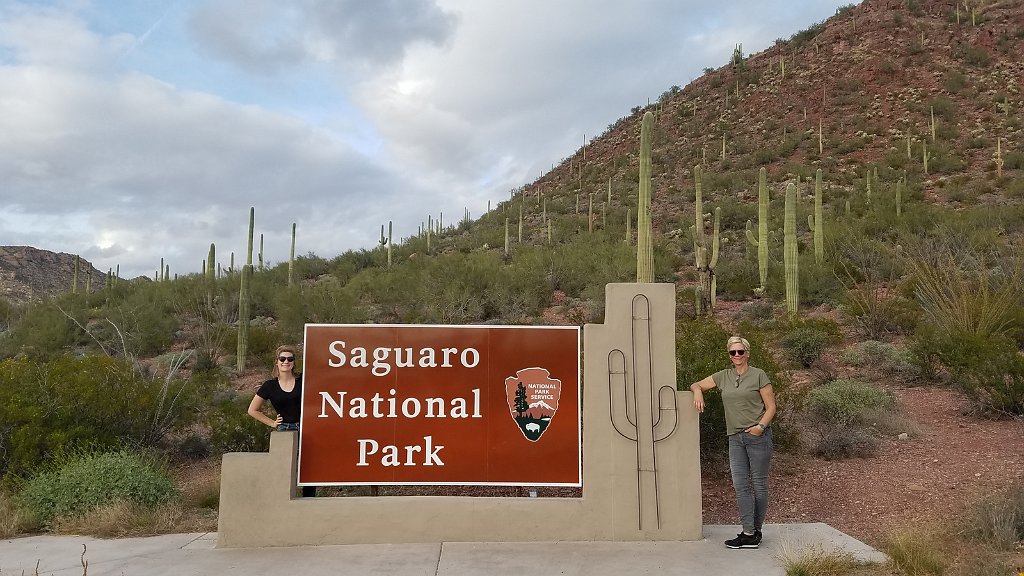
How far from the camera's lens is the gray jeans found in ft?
19.7

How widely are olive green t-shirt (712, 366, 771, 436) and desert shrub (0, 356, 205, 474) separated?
303 inches

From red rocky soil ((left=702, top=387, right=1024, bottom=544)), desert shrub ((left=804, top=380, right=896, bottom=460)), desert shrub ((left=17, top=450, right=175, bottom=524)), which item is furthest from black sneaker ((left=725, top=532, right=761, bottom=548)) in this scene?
desert shrub ((left=17, top=450, right=175, bottom=524))

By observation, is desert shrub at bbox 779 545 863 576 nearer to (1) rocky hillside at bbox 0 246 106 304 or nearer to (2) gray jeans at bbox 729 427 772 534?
(2) gray jeans at bbox 729 427 772 534

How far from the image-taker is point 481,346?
6.70m

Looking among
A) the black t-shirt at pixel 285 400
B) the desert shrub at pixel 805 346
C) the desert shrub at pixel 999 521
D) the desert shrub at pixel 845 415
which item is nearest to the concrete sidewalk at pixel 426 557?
the desert shrub at pixel 999 521

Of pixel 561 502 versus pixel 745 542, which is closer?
pixel 745 542

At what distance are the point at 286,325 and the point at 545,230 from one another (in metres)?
18.5

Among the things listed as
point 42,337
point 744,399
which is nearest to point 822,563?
point 744,399

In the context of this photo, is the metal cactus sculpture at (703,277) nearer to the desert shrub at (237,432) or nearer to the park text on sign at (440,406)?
the desert shrub at (237,432)

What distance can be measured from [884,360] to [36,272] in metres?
62.0

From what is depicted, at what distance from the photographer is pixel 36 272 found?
2148 inches

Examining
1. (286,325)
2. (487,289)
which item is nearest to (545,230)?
(487,289)

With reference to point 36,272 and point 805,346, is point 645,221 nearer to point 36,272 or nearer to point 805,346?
point 805,346

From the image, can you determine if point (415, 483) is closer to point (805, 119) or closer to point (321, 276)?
point (321, 276)
